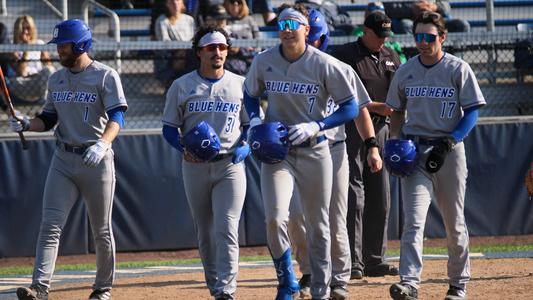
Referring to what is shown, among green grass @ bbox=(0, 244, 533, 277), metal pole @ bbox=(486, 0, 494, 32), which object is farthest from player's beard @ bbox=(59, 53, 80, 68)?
metal pole @ bbox=(486, 0, 494, 32)

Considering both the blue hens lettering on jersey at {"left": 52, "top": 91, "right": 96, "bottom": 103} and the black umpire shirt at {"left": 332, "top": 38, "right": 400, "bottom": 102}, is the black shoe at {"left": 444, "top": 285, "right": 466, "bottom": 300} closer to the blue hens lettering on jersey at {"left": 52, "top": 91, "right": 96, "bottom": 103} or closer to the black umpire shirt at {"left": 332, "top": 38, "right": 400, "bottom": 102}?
the black umpire shirt at {"left": 332, "top": 38, "right": 400, "bottom": 102}

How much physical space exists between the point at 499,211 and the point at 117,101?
5743 mm

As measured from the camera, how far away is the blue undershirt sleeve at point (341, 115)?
667 centimetres

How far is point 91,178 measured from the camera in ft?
23.8

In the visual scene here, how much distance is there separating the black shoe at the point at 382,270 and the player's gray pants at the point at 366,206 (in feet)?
0.14

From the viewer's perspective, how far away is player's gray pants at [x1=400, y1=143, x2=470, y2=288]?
6.80 metres

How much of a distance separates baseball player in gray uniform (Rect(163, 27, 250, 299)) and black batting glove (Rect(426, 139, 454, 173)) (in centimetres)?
125

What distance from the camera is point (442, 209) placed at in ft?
23.2

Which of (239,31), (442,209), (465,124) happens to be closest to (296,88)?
(465,124)

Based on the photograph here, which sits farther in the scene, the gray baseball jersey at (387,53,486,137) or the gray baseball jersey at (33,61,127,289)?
the gray baseball jersey at (33,61,127,289)

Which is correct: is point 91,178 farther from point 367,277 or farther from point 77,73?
point 367,277

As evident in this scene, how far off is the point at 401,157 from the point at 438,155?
24 cm

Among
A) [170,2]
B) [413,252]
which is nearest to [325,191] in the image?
[413,252]

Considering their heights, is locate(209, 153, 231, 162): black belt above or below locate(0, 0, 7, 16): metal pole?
above
